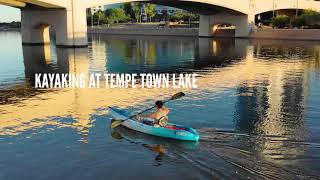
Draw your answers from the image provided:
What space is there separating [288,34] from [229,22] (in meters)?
13.0

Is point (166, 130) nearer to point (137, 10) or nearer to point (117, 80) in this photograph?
point (117, 80)

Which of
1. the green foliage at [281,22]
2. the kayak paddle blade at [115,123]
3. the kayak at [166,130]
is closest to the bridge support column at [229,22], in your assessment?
the green foliage at [281,22]

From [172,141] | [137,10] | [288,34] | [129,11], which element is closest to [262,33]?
[288,34]

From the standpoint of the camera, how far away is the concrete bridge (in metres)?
60.0

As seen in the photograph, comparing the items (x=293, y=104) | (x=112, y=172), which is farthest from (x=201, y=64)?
(x=112, y=172)

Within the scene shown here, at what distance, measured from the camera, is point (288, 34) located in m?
79.4

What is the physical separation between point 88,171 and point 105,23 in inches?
5083

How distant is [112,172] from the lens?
13.2 metres

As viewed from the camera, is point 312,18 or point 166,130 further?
point 312,18

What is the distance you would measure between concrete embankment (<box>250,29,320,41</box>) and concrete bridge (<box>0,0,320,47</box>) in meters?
3.37

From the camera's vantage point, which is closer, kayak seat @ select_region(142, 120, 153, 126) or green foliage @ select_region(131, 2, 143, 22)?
kayak seat @ select_region(142, 120, 153, 126)

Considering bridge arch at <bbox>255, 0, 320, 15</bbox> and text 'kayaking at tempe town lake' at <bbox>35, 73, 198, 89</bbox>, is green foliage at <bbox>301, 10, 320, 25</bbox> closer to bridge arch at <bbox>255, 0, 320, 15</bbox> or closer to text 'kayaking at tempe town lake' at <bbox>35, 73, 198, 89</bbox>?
bridge arch at <bbox>255, 0, 320, 15</bbox>

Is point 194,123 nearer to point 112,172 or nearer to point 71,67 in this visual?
point 112,172

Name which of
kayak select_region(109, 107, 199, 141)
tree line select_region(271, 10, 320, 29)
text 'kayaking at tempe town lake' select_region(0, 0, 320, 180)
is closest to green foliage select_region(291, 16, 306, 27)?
tree line select_region(271, 10, 320, 29)
